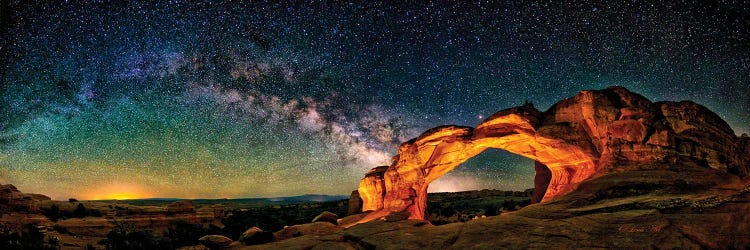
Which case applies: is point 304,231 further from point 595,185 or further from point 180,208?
point 180,208

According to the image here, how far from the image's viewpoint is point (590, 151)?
47.2ft

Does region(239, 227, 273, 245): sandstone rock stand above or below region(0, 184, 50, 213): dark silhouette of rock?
below

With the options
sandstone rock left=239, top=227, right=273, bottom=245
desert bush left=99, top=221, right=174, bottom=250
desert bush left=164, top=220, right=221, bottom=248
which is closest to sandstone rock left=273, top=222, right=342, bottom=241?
sandstone rock left=239, top=227, right=273, bottom=245

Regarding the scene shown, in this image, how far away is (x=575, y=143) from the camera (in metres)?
14.8

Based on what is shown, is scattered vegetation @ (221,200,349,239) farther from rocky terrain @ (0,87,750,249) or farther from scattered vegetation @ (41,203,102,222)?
rocky terrain @ (0,87,750,249)

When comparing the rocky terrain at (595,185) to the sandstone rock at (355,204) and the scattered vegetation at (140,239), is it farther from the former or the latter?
the scattered vegetation at (140,239)

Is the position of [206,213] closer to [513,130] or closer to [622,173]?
[513,130]
